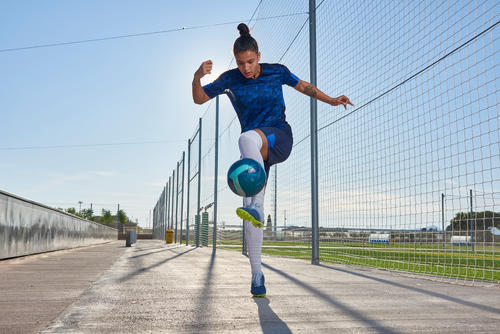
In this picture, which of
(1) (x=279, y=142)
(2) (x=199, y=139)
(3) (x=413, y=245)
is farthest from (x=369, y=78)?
(2) (x=199, y=139)

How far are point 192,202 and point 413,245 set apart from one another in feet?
52.9

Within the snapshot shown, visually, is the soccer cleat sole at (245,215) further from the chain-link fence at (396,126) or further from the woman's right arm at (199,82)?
the chain-link fence at (396,126)

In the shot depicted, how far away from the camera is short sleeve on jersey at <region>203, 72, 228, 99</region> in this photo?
306 cm

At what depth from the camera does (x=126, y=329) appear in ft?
5.75

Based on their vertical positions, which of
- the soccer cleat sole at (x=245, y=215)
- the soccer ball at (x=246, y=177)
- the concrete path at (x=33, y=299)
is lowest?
the concrete path at (x=33, y=299)

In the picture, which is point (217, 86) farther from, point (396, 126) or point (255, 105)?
point (396, 126)

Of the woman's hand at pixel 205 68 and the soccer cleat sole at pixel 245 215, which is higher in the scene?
the woman's hand at pixel 205 68

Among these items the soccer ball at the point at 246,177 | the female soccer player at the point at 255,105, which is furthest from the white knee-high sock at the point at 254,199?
the soccer ball at the point at 246,177

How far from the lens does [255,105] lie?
2.99 meters

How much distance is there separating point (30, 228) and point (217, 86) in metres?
6.99

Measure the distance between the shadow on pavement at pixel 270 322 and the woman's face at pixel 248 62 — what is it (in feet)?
5.04

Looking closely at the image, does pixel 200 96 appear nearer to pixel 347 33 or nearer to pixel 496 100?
pixel 496 100

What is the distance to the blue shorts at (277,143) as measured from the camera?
2871 mm

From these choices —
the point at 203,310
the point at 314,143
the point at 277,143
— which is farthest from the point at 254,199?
the point at 314,143
